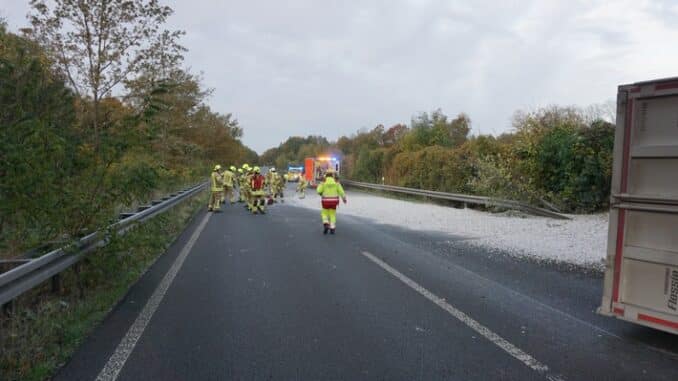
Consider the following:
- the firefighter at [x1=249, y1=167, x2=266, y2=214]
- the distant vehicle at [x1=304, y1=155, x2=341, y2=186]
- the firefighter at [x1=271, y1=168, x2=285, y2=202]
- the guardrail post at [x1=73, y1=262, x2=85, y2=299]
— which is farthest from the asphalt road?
the distant vehicle at [x1=304, y1=155, x2=341, y2=186]

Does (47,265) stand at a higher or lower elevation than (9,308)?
higher

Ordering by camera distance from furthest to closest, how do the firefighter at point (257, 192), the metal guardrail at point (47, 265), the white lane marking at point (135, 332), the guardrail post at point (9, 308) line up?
the firefighter at point (257, 192) < the guardrail post at point (9, 308) < the metal guardrail at point (47, 265) < the white lane marking at point (135, 332)

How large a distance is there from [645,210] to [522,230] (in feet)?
29.9

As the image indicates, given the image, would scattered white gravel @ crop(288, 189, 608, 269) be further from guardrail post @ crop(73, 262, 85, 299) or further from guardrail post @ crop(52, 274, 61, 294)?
guardrail post @ crop(52, 274, 61, 294)

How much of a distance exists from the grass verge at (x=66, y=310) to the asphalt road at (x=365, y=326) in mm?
167

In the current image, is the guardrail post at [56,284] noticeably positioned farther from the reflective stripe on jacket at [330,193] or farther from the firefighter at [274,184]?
the firefighter at [274,184]

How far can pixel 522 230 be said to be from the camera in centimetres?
1374

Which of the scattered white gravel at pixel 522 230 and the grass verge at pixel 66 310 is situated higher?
the scattered white gravel at pixel 522 230

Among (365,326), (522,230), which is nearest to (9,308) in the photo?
(365,326)

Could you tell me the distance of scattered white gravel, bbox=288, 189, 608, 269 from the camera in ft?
33.4

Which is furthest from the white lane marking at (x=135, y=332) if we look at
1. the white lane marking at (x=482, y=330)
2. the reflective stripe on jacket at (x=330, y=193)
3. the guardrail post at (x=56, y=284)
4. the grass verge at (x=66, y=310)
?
the reflective stripe on jacket at (x=330, y=193)

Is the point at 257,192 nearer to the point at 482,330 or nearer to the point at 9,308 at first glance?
the point at 9,308

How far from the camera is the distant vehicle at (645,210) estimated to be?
4688 mm

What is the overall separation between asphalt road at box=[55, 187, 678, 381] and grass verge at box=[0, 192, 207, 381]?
17 cm
